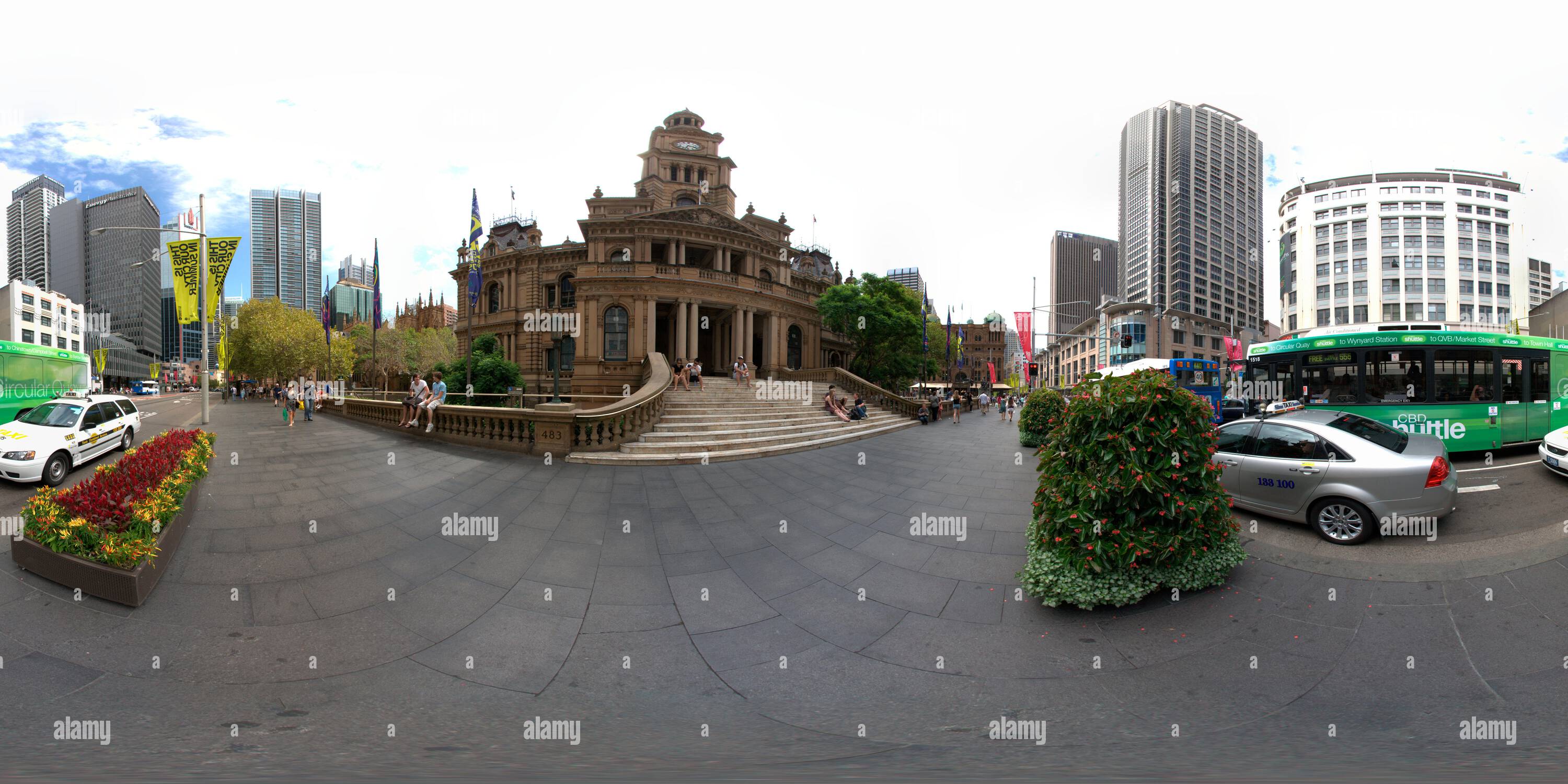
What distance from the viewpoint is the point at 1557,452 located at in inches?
306

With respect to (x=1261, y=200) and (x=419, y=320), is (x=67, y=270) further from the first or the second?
(x=1261, y=200)

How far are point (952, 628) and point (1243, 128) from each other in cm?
14646

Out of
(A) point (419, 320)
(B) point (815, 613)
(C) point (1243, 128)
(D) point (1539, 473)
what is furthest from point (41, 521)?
(C) point (1243, 128)

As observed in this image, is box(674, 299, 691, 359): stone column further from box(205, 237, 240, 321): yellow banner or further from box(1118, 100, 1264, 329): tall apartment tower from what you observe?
box(1118, 100, 1264, 329): tall apartment tower

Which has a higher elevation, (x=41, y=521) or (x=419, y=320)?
(x=419, y=320)

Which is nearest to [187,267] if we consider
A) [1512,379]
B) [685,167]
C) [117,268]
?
[1512,379]

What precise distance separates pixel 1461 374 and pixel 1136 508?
10.4 meters

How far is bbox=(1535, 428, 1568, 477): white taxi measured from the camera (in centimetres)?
758

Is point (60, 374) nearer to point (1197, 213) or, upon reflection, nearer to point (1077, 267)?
point (1197, 213)

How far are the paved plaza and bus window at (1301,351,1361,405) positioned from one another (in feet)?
22.1

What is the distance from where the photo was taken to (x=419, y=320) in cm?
7350

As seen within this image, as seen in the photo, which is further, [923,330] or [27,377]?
[923,330]

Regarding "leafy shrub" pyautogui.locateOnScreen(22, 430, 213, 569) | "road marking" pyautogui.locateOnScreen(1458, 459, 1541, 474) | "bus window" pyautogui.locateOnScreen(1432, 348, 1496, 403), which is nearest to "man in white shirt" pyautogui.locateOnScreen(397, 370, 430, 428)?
"leafy shrub" pyautogui.locateOnScreen(22, 430, 213, 569)

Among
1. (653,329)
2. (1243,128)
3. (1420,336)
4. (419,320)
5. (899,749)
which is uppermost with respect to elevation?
(1243,128)
